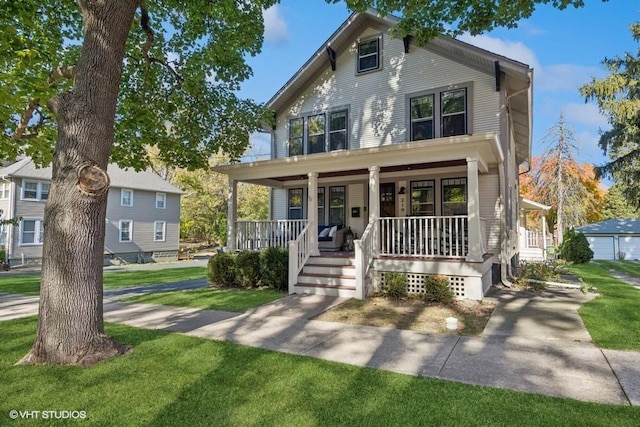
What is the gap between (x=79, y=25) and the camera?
947cm

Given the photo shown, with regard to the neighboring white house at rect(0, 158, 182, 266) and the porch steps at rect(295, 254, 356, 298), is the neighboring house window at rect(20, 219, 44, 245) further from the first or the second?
the porch steps at rect(295, 254, 356, 298)

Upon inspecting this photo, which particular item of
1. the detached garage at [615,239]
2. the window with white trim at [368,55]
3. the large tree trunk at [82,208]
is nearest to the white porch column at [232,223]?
the window with white trim at [368,55]

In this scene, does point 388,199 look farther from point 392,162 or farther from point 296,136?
point 296,136

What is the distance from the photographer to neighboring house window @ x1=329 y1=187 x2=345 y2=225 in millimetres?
13016

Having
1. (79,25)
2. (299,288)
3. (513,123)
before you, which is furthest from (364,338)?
(513,123)

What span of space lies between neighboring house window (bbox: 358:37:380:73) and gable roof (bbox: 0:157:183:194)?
1357cm

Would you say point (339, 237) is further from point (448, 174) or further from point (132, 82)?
point (132, 82)

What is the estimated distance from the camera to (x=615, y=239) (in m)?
25.3

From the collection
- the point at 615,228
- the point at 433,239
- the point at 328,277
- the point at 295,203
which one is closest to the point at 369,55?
the point at 295,203

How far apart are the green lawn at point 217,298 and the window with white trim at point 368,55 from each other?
792cm

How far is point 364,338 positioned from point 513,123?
1160cm

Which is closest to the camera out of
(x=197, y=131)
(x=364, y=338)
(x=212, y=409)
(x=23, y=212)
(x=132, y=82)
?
(x=212, y=409)

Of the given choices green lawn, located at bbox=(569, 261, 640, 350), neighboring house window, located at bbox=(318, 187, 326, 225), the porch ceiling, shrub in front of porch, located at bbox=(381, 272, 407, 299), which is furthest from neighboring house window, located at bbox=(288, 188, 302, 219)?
green lawn, located at bbox=(569, 261, 640, 350)

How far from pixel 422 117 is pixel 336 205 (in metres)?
4.09
